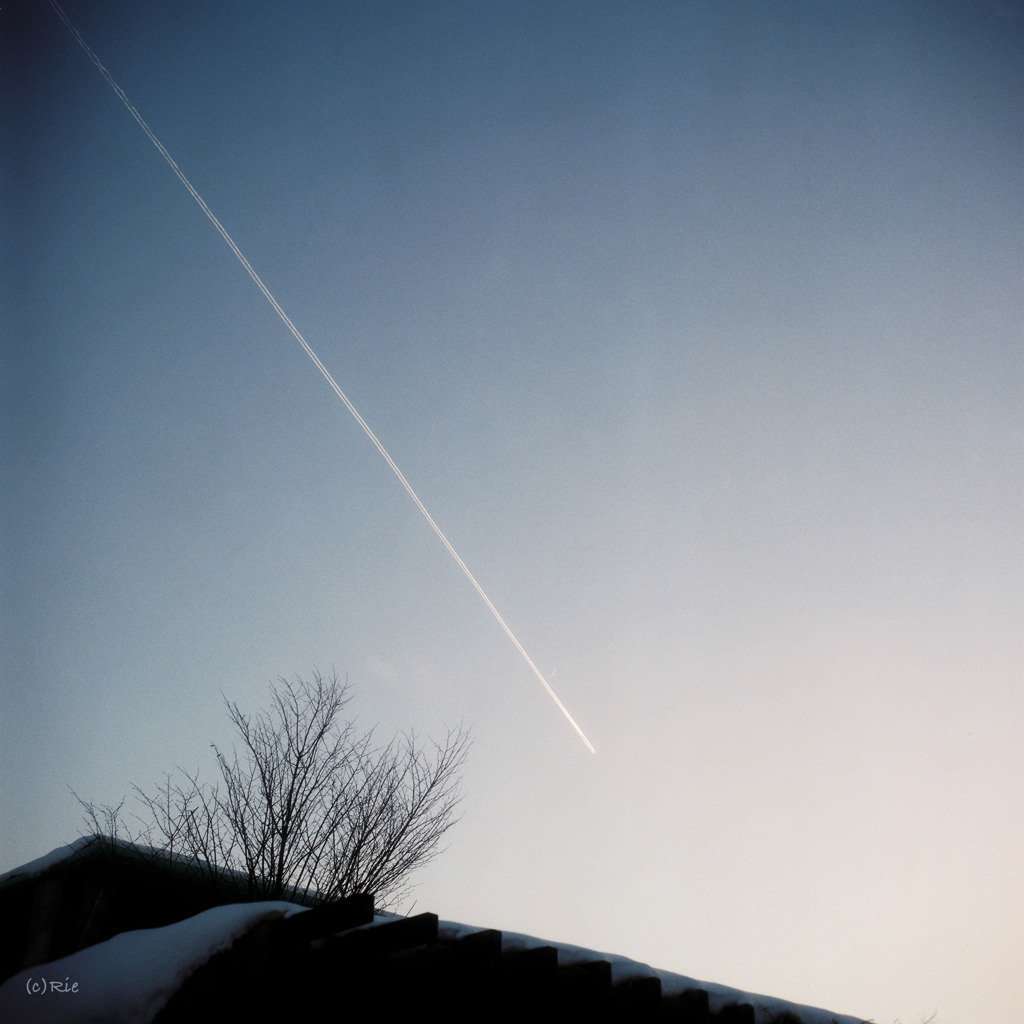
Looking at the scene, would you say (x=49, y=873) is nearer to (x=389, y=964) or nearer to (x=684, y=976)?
(x=389, y=964)

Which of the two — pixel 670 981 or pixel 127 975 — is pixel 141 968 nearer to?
pixel 127 975

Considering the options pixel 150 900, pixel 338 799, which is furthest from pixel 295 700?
pixel 150 900

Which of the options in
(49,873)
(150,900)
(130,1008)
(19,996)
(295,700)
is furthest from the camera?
(295,700)

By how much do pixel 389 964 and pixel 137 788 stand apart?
8.71 m

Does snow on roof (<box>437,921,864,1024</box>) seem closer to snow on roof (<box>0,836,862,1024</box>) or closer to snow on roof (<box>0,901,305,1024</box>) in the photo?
snow on roof (<box>0,836,862,1024</box>)

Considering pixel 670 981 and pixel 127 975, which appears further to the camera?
pixel 670 981

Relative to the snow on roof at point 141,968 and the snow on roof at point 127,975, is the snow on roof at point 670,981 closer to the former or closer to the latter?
the snow on roof at point 141,968

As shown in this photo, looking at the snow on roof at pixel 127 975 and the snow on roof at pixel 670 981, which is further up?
the snow on roof at pixel 670 981

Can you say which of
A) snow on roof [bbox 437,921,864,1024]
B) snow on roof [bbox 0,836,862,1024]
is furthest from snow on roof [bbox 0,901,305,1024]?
snow on roof [bbox 437,921,864,1024]

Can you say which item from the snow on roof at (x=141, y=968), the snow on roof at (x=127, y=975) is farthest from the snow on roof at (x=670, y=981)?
the snow on roof at (x=127, y=975)

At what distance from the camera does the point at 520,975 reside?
4.00 metres

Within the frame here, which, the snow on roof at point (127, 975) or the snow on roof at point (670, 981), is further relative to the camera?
the snow on roof at point (670, 981)

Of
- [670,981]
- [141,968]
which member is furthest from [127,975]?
[670,981]

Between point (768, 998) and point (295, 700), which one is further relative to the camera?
point (295, 700)
